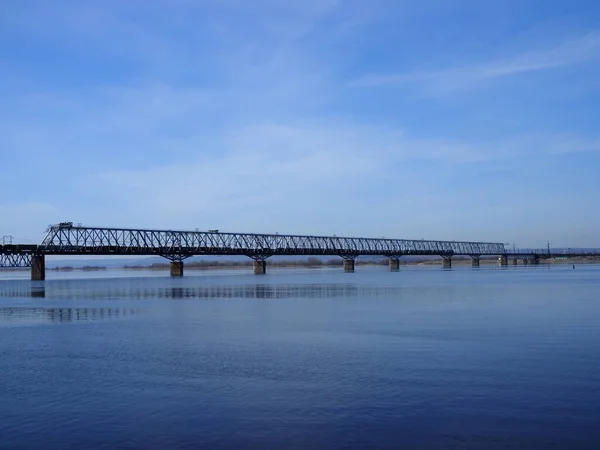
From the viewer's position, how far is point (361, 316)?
38.6 metres

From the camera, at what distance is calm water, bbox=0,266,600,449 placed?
536 inches

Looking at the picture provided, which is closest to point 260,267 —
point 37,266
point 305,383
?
point 37,266

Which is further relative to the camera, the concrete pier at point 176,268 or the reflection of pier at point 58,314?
the concrete pier at point 176,268

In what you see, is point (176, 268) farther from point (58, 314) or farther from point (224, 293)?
point (58, 314)

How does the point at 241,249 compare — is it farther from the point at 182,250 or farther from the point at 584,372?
the point at 584,372

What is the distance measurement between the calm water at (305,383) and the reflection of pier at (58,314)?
3.67 m

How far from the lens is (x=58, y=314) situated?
143ft

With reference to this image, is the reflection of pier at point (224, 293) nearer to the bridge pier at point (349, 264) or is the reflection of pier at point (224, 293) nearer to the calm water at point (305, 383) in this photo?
the calm water at point (305, 383)

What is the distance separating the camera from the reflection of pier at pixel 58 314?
4019cm

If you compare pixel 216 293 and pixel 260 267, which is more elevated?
pixel 216 293

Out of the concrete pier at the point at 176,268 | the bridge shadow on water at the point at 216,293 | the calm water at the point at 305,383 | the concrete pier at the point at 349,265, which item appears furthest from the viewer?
the concrete pier at the point at 349,265

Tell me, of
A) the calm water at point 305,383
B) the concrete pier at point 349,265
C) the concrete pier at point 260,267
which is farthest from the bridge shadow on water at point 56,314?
the concrete pier at point 349,265

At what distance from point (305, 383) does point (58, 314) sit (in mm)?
30078

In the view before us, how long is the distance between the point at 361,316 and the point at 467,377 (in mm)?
19508
